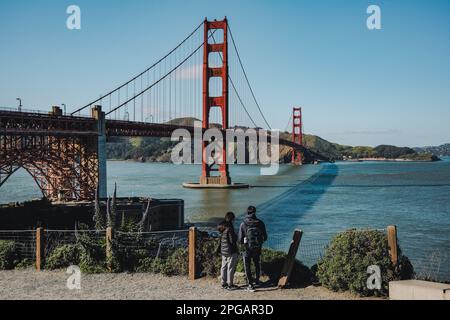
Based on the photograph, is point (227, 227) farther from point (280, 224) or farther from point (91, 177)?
point (91, 177)

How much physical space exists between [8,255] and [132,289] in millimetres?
4218

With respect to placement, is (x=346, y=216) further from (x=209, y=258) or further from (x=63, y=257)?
(x=63, y=257)

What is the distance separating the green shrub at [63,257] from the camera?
12.6m

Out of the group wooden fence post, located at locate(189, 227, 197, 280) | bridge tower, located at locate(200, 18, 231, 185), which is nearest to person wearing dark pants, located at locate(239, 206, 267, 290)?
wooden fence post, located at locate(189, 227, 197, 280)

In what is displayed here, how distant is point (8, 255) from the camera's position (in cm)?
1283

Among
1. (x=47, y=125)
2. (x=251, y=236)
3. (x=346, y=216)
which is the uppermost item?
(x=47, y=125)

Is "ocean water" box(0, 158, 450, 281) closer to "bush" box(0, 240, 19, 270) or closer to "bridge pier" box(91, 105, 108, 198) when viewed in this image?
"bridge pier" box(91, 105, 108, 198)

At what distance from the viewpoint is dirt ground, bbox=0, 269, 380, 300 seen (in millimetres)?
9964

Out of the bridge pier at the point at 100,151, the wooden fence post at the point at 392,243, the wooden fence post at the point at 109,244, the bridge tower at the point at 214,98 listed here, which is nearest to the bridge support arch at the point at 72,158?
the bridge pier at the point at 100,151

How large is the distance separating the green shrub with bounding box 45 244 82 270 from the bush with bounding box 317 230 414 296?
242 inches

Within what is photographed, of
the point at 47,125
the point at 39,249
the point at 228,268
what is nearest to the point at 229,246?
the point at 228,268

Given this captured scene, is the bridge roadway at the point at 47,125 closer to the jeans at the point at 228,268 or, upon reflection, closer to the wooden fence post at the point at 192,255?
the wooden fence post at the point at 192,255

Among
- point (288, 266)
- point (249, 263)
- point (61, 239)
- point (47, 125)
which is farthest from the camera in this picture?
point (47, 125)
